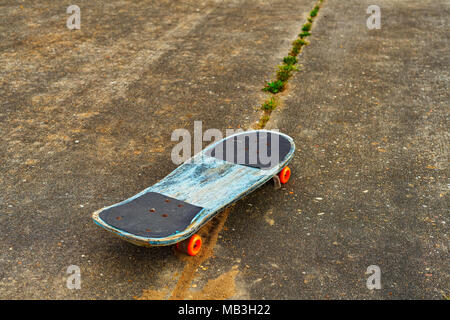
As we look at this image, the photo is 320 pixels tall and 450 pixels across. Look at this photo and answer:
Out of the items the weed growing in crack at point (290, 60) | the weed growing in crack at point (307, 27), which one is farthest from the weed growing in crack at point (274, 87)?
the weed growing in crack at point (307, 27)

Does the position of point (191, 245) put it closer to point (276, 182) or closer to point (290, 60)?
point (276, 182)

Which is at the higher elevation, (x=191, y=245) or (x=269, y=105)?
(x=269, y=105)

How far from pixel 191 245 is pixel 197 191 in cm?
64

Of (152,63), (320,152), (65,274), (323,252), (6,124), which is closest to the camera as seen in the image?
(65,274)

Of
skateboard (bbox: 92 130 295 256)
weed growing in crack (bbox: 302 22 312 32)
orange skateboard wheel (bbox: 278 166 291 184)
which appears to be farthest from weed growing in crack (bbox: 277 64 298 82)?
orange skateboard wheel (bbox: 278 166 291 184)

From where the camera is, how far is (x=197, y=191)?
4438mm

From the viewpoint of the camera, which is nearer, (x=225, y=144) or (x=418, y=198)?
(x=418, y=198)

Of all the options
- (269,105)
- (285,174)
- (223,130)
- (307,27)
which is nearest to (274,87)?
(269,105)

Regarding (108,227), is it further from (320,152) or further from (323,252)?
(320,152)

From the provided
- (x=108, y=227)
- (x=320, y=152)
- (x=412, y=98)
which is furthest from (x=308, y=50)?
(x=108, y=227)

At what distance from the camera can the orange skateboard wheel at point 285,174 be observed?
500cm

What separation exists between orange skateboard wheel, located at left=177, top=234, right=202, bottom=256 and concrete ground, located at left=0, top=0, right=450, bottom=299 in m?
0.10
